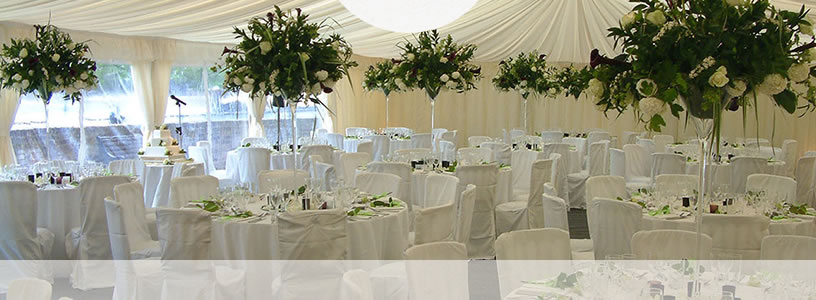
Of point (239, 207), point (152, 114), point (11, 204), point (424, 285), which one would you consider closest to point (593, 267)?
point (424, 285)

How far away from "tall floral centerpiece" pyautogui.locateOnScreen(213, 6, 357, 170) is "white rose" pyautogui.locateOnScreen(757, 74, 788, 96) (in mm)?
2825

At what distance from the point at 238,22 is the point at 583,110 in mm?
10335

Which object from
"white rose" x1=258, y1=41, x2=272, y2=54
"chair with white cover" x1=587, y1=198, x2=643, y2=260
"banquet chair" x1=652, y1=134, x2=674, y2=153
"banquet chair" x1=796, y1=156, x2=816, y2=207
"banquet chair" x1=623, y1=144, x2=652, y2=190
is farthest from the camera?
"banquet chair" x1=652, y1=134, x2=674, y2=153

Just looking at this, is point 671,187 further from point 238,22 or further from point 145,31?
point 145,31

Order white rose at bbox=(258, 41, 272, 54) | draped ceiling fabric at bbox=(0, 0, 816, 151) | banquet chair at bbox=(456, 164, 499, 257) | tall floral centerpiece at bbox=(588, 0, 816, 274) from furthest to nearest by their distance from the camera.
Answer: draped ceiling fabric at bbox=(0, 0, 816, 151)
banquet chair at bbox=(456, 164, 499, 257)
white rose at bbox=(258, 41, 272, 54)
tall floral centerpiece at bbox=(588, 0, 816, 274)

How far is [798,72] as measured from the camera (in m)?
2.85

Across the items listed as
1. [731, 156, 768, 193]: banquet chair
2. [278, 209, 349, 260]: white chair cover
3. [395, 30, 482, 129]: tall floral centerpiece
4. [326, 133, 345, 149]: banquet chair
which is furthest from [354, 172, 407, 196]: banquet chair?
[326, 133, 345, 149]: banquet chair

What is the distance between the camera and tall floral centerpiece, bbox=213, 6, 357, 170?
4.64 metres

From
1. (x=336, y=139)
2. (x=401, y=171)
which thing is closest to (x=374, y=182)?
(x=401, y=171)

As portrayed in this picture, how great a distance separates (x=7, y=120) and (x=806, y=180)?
10073mm

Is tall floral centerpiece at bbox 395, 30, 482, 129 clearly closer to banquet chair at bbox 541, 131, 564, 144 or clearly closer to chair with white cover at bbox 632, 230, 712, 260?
banquet chair at bbox 541, 131, 564, 144

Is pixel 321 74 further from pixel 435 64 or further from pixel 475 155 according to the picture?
pixel 475 155

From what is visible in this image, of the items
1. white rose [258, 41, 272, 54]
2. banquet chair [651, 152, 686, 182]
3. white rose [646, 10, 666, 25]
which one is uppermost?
white rose [258, 41, 272, 54]

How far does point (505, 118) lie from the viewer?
16281mm
